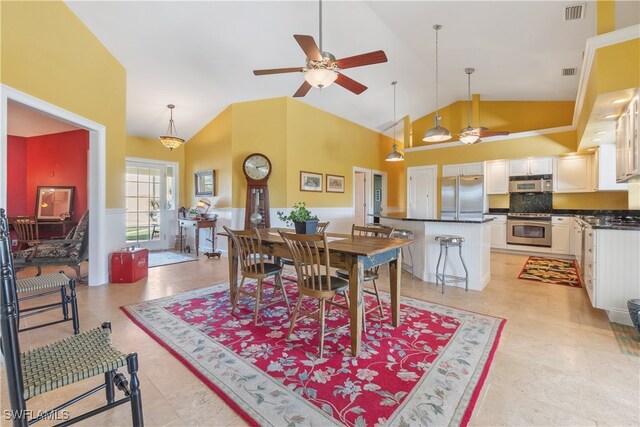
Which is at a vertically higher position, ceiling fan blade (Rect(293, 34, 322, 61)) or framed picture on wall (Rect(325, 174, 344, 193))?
ceiling fan blade (Rect(293, 34, 322, 61))

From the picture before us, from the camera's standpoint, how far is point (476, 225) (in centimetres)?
366

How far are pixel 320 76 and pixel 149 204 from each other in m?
5.86

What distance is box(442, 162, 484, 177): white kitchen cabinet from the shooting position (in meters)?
6.80

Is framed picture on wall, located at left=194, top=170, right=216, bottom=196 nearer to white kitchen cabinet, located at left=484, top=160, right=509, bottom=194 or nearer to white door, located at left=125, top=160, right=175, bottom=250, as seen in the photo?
white door, located at left=125, top=160, right=175, bottom=250

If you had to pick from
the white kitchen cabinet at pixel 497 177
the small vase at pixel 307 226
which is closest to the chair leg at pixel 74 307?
the small vase at pixel 307 226

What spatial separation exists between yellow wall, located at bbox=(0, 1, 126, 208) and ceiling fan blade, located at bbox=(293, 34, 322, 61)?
2596 millimetres

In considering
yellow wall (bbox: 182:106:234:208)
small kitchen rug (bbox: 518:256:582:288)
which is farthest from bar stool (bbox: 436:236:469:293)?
yellow wall (bbox: 182:106:234:208)

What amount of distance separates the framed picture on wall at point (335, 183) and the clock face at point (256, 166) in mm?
1514

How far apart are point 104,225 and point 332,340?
3.59 metres

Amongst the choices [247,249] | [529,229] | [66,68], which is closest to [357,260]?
[247,249]

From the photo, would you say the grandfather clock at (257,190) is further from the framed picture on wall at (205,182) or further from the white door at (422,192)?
the white door at (422,192)

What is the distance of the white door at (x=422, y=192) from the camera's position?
24.5 ft

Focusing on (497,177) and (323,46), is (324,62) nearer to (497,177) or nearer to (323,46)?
(323,46)

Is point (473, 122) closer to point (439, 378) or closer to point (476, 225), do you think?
point (476, 225)
